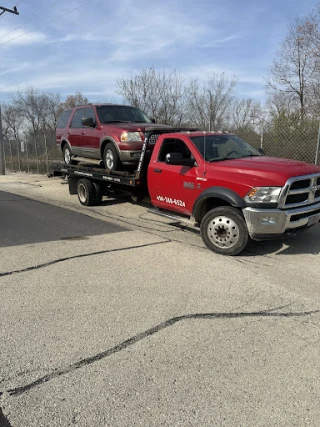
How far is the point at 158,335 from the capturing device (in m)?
3.30

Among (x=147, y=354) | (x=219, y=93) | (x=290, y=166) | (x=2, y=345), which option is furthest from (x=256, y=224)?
(x=219, y=93)

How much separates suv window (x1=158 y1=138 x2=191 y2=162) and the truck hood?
2.41 feet

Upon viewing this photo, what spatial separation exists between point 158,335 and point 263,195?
271 cm

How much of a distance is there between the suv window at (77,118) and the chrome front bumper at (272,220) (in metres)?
6.42

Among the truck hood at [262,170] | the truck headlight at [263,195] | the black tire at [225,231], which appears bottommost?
the black tire at [225,231]

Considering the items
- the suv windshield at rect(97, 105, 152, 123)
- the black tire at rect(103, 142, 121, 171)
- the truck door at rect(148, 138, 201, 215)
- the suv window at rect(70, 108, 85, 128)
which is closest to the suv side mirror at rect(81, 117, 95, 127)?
the suv windshield at rect(97, 105, 152, 123)

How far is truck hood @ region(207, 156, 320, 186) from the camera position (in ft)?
16.6

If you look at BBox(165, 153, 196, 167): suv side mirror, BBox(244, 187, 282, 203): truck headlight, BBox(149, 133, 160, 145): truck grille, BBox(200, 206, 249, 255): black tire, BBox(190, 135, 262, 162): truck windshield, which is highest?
BBox(149, 133, 160, 145): truck grille

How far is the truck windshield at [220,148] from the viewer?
6.22 meters

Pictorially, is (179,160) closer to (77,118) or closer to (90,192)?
(90,192)

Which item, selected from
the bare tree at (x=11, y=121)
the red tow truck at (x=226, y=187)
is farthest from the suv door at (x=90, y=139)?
the bare tree at (x=11, y=121)

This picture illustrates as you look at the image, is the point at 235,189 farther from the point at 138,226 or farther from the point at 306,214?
the point at 138,226

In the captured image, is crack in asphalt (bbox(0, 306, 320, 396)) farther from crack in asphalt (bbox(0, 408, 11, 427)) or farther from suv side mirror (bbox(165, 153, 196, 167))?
suv side mirror (bbox(165, 153, 196, 167))

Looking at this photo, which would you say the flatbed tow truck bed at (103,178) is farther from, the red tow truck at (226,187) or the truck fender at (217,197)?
the truck fender at (217,197)
